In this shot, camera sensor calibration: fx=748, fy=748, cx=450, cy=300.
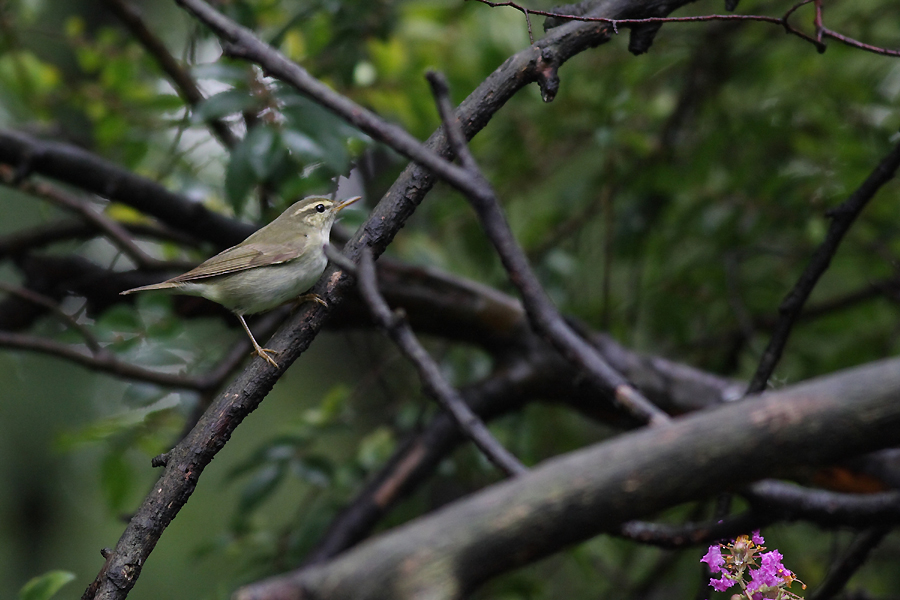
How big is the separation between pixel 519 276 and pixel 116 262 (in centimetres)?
334

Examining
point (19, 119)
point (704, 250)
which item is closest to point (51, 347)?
point (19, 119)

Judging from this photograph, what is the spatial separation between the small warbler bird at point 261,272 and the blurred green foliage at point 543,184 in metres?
0.39

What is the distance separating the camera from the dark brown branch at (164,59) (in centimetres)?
401

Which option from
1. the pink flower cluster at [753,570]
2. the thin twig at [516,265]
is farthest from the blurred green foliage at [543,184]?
the pink flower cluster at [753,570]

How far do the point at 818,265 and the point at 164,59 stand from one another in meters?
3.49

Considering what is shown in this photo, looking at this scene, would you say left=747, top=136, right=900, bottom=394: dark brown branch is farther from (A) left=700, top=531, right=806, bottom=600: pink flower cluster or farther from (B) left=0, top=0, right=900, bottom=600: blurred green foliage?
(B) left=0, top=0, right=900, bottom=600: blurred green foliage

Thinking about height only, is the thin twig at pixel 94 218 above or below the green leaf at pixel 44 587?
above

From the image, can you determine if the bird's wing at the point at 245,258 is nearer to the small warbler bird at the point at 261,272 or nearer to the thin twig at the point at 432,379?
the small warbler bird at the point at 261,272

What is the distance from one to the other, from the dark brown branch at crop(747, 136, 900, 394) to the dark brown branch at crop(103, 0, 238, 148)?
295cm

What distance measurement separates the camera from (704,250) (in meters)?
5.08

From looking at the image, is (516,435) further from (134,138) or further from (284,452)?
(134,138)

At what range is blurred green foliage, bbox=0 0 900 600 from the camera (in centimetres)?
373

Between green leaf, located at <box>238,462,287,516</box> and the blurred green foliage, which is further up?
the blurred green foliage

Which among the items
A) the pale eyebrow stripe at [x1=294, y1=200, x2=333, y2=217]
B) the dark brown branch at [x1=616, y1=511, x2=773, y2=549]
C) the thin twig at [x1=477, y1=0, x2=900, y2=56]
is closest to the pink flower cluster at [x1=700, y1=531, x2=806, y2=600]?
the dark brown branch at [x1=616, y1=511, x2=773, y2=549]
